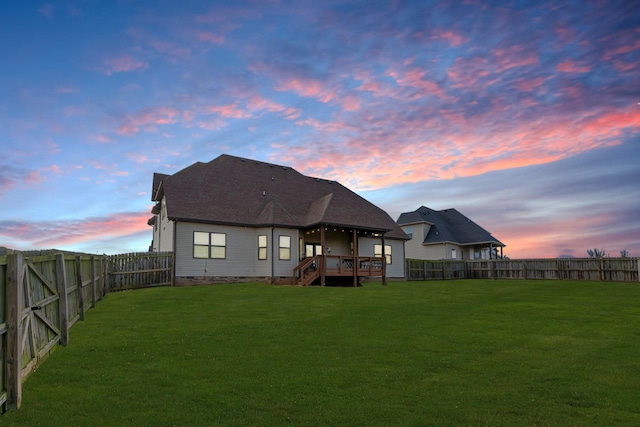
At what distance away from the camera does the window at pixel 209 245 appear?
1049 inches

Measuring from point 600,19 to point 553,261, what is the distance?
23724 mm

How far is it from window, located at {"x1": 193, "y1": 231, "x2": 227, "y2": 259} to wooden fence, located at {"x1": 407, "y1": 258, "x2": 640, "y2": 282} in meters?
16.8

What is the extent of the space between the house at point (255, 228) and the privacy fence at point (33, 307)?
1018 cm

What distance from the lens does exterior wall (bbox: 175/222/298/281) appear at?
26.1 metres

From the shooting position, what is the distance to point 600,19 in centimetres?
1666

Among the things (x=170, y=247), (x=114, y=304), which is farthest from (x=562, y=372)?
(x=170, y=247)

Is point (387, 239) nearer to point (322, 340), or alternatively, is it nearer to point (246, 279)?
point (246, 279)

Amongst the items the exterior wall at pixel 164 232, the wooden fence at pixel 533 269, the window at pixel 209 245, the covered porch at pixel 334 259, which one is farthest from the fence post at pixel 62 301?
the wooden fence at pixel 533 269

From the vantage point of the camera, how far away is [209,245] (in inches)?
1066

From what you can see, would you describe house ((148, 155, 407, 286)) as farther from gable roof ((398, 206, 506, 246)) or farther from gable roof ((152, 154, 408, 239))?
gable roof ((398, 206, 506, 246))

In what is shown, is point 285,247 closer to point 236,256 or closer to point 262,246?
point 262,246

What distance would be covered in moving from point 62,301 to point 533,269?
35.7m

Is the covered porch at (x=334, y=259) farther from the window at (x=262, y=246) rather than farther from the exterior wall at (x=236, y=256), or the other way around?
the window at (x=262, y=246)

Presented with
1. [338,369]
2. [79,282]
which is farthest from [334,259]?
[338,369]
